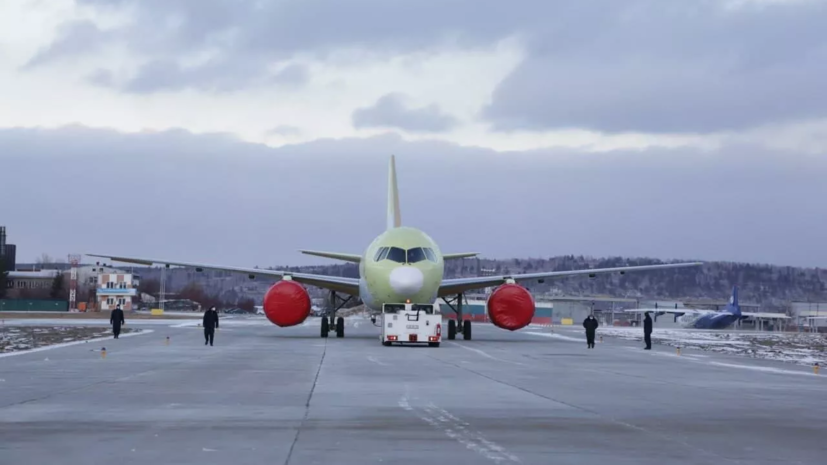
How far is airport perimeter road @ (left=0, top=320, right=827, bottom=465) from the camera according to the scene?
11.6m

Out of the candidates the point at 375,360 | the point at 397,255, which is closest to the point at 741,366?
the point at 375,360

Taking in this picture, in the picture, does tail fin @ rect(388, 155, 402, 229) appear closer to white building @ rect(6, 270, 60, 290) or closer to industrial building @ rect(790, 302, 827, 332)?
industrial building @ rect(790, 302, 827, 332)

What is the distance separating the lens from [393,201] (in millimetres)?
55281

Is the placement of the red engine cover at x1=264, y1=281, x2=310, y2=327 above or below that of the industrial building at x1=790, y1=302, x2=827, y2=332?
below

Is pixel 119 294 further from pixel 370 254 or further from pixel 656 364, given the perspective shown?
pixel 656 364

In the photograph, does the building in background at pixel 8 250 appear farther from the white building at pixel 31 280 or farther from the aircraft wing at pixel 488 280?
the aircraft wing at pixel 488 280

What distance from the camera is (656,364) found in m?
32.1

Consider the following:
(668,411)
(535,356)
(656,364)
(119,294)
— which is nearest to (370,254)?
(535,356)

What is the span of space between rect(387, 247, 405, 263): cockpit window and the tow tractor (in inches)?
75.7

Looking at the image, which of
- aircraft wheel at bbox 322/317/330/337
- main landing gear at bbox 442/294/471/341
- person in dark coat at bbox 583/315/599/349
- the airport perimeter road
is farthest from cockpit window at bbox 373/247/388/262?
the airport perimeter road

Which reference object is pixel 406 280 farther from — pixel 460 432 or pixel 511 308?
pixel 460 432

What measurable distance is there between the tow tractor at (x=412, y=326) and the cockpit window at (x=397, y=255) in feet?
6.31

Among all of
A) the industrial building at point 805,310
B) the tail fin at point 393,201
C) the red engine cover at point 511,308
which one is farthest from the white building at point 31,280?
the red engine cover at point 511,308

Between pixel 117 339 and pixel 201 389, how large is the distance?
85.6 ft
